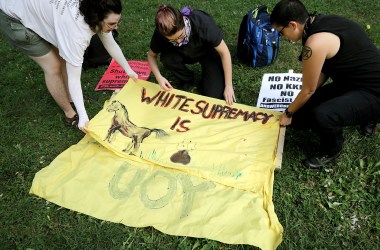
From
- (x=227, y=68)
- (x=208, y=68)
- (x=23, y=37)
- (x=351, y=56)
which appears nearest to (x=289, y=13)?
(x=351, y=56)

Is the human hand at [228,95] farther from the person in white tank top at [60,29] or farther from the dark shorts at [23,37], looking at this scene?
the dark shorts at [23,37]

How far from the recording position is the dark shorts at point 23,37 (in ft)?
9.34

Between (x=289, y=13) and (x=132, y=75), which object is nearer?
(x=289, y=13)

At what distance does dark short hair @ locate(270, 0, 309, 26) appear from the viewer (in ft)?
7.45

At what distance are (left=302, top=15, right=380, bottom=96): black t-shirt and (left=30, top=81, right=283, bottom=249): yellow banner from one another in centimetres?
76

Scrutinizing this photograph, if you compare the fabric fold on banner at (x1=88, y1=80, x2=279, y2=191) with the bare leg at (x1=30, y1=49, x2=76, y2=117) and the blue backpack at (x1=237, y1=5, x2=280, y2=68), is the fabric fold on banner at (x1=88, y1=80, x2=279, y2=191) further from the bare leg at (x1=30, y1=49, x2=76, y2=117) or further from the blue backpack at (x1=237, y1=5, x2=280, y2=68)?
the blue backpack at (x1=237, y1=5, x2=280, y2=68)

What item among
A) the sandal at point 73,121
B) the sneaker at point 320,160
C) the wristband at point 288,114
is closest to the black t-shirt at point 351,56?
the wristband at point 288,114

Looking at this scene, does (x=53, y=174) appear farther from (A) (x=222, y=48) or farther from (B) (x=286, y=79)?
(B) (x=286, y=79)

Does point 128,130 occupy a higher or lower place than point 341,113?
lower

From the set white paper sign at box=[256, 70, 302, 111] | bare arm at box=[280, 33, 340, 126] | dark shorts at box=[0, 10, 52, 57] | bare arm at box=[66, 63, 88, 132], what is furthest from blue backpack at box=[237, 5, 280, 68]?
dark shorts at box=[0, 10, 52, 57]

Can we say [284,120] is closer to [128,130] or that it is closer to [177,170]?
[177,170]

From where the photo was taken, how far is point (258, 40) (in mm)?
3928

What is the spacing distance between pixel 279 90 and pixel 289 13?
4.90 ft

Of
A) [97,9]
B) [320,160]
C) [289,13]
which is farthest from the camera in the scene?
[320,160]
